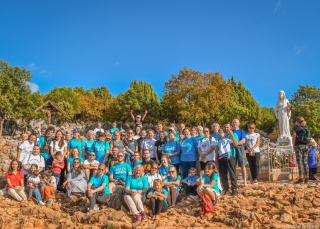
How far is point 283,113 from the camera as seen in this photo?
14.4 m

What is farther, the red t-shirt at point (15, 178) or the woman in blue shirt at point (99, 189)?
the red t-shirt at point (15, 178)

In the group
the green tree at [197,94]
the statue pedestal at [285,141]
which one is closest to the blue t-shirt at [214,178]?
the statue pedestal at [285,141]

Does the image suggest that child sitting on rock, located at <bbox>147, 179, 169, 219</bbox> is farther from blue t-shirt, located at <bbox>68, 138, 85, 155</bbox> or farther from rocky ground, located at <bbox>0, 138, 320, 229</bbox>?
blue t-shirt, located at <bbox>68, 138, 85, 155</bbox>

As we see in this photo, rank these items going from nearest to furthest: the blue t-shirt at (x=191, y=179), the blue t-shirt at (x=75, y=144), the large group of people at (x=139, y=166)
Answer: the large group of people at (x=139, y=166) → the blue t-shirt at (x=191, y=179) → the blue t-shirt at (x=75, y=144)

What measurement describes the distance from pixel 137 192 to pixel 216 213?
1.64 metres

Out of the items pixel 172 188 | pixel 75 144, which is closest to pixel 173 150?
pixel 172 188

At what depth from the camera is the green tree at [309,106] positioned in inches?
1467

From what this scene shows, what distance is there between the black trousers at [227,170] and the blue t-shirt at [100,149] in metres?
3.10

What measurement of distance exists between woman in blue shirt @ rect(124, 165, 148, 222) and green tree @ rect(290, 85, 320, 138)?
35.2 metres

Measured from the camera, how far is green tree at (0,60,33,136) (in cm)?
2821

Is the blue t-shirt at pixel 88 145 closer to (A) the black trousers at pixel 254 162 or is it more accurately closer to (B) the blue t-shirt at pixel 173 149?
(B) the blue t-shirt at pixel 173 149

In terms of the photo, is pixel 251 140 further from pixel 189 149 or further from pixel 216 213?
pixel 216 213

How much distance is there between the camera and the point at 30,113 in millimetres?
29875

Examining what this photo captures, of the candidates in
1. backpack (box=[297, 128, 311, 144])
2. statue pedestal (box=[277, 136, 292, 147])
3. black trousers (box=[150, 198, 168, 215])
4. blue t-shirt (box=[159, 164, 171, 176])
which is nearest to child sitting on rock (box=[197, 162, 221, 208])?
black trousers (box=[150, 198, 168, 215])
